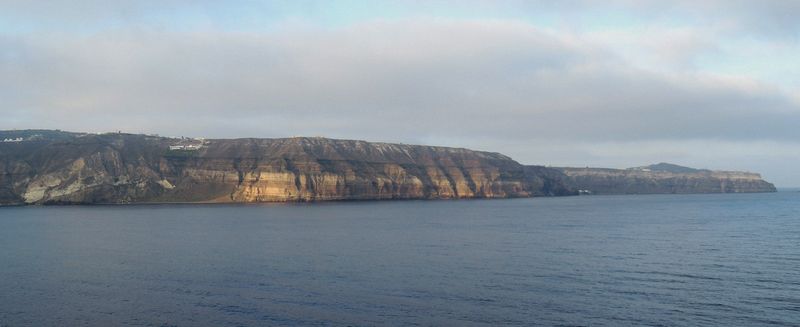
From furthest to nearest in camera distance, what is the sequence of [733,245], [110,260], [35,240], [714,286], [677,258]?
1. [35,240]
2. [733,245]
3. [110,260]
4. [677,258]
5. [714,286]

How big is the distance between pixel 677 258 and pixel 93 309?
55.1 meters

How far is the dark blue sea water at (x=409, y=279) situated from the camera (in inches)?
1555

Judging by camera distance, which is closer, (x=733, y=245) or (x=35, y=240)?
(x=733, y=245)

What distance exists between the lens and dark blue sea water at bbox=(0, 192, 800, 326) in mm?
39500

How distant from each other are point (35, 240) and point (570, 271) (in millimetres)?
77992

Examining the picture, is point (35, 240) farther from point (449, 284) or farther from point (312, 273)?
point (449, 284)

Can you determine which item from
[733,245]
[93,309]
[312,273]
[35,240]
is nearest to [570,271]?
[312,273]

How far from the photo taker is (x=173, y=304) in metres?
43.8

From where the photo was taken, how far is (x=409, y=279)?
5181 centimetres

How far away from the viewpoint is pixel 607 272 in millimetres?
53938

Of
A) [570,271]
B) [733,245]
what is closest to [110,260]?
[570,271]

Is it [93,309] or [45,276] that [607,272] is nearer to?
[93,309]

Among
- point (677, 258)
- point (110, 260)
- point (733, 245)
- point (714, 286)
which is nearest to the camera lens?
point (714, 286)

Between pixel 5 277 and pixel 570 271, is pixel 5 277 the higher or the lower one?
the lower one
